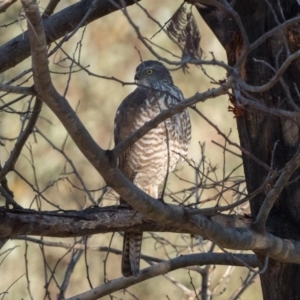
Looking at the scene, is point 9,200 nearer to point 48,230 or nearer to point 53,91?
point 48,230

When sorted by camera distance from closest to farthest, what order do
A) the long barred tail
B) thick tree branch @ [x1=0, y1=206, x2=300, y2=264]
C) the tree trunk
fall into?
thick tree branch @ [x1=0, y1=206, x2=300, y2=264] < the tree trunk < the long barred tail

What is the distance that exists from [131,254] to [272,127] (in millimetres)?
1294

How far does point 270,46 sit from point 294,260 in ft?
3.33

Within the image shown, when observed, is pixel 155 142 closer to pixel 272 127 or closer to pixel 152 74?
pixel 152 74

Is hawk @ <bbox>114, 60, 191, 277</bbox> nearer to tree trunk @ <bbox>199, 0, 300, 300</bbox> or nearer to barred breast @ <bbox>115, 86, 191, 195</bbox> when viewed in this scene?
barred breast @ <bbox>115, 86, 191, 195</bbox>

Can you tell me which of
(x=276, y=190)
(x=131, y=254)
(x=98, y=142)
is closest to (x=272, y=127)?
(x=276, y=190)

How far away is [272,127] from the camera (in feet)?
12.5

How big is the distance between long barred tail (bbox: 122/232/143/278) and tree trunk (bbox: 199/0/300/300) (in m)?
0.96

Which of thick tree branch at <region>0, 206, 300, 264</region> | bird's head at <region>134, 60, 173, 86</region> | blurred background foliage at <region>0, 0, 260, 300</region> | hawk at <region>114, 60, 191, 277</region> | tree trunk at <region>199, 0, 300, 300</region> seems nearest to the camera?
thick tree branch at <region>0, 206, 300, 264</region>

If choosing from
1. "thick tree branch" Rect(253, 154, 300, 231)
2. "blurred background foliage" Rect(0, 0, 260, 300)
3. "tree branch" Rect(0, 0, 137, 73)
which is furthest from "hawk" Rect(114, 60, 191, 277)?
"blurred background foliage" Rect(0, 0, 260, 300)

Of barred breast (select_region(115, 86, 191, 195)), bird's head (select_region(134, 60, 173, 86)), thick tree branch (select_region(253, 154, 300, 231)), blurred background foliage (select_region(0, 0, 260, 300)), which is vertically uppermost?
blurred background foliage (select_region(0, 0, 260, 300))

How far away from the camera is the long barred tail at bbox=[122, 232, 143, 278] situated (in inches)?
180

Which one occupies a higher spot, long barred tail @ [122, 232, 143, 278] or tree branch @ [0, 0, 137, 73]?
tree branch @ [0, 0, 137, 73]

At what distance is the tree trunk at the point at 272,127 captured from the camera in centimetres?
374
